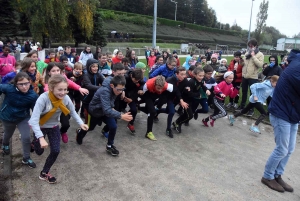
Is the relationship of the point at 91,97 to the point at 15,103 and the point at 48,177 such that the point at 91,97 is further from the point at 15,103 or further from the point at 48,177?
the point at 48,177

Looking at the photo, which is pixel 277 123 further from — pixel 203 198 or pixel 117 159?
pixel 117 159

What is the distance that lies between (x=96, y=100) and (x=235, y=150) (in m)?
3.03

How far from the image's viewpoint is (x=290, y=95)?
3.65 meters

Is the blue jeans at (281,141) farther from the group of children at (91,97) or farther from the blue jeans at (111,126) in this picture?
the blue jeans at (111,126)

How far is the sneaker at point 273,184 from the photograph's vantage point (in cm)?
393

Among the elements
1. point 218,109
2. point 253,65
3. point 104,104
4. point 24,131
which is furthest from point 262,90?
point 24,131

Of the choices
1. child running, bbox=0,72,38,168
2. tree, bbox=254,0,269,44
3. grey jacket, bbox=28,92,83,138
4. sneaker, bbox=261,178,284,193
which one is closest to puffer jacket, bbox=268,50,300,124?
sneaker, bbox=261,178,284,193

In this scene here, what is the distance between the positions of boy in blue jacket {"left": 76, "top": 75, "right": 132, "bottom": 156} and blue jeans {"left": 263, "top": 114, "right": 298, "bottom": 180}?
90.2 inches

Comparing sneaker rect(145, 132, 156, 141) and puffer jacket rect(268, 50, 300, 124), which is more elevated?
puffer jacket rect(268, 50, 300, 124)

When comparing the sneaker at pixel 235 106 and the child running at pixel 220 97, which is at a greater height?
the child running at pixel 220 97

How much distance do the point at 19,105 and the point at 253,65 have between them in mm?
6646

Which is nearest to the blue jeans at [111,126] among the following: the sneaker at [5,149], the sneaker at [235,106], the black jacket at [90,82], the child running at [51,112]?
the black jacket at [90,82]

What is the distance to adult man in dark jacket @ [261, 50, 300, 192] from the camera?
142 inches

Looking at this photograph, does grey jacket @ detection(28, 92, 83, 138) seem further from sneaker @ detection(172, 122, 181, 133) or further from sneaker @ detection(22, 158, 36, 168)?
sneaker @ detection(172, 122, 181, 133)
